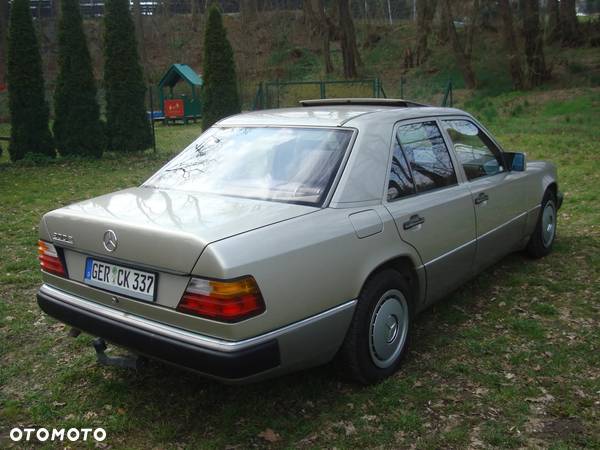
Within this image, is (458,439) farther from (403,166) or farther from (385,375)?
(403,166)

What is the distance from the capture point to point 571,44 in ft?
88.0

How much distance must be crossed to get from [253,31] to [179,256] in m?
42.4

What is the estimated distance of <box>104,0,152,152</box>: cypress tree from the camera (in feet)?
47.7

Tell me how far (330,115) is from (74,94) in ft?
38.6

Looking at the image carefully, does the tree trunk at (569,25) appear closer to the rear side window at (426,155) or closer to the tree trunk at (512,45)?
the tree trunk at (512,45)

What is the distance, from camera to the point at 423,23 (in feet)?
97.0

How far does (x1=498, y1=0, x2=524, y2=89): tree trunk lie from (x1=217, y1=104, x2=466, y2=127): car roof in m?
20.0

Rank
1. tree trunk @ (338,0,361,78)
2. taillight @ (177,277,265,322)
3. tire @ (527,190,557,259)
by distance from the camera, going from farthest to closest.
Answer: tree trunk @ (338,0,361,78) < tire @ (527,190,557,259) < taillight @ (177,277,265,322)

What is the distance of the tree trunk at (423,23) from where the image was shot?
95.0 feet

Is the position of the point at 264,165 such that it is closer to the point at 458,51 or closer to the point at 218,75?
the point at 218,75

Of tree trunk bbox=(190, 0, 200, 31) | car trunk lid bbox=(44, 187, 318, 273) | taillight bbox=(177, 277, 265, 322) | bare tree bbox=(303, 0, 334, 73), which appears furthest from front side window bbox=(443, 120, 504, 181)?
tree trunk bbox=(190, 0, 200, 31)

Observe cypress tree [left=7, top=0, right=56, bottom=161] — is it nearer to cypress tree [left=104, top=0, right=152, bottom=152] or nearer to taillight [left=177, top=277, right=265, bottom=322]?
cypress tree [left=104, top=0, right=152, bottom=152]

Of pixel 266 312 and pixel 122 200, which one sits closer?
pixel 266 312

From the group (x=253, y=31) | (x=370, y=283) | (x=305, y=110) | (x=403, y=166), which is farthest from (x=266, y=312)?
(x=253, y=31)
